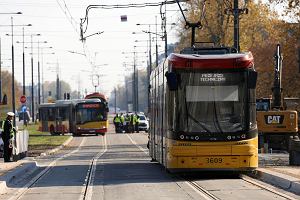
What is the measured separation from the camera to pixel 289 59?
6153cm

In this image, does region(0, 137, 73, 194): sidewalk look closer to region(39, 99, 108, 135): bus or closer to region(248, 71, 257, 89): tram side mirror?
region(248, 71, 257, 89): tram side mirror

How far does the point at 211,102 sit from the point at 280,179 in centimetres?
289

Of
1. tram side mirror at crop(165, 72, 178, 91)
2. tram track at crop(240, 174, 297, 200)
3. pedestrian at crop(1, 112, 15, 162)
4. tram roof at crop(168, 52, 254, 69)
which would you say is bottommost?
tram track at crop(240, 174, 297, 200)

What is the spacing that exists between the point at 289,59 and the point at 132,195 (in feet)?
150

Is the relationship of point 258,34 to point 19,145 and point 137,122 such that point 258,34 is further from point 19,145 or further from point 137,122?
point 19,145

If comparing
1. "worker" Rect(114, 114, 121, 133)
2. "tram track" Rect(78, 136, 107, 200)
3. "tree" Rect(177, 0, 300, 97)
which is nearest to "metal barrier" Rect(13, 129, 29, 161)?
"tram track" Rect(78, 136, 107, 200)

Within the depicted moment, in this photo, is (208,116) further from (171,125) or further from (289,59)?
(289,59)

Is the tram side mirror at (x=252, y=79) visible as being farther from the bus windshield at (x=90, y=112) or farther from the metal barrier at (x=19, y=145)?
the bus windshield at (x=90, y=112)

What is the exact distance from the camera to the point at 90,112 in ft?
224

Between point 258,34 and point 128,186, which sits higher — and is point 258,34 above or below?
above

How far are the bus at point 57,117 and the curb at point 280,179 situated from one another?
47848 millimetres

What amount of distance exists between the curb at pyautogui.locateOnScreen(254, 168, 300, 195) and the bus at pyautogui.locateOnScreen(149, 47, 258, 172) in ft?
1.71

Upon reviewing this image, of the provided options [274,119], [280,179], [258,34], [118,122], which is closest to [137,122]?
[118,122]

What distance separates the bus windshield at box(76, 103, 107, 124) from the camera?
68.2 metres
